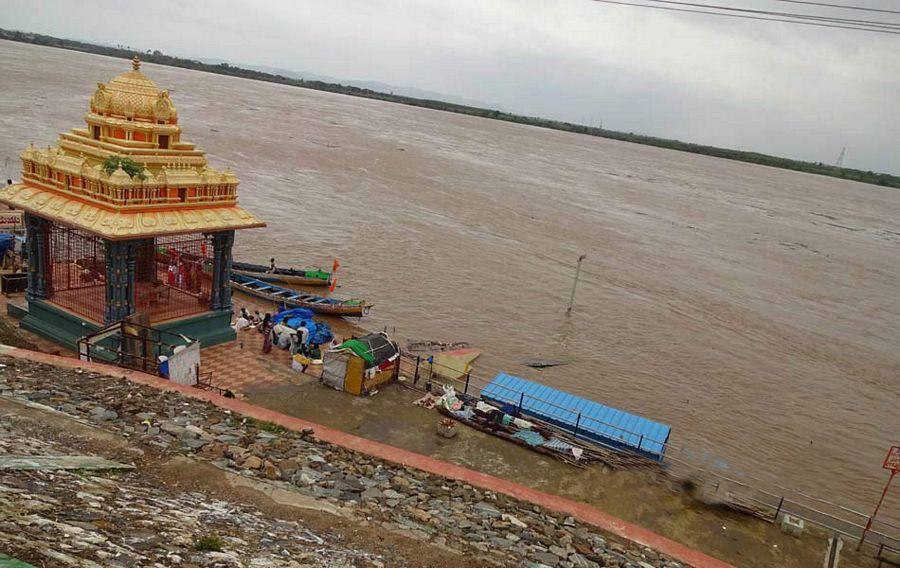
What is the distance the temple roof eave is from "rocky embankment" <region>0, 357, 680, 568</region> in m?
4.17

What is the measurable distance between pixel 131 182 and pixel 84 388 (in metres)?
6.00

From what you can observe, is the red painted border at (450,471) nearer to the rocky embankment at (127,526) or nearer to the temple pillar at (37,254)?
the rocky embankment at (127,526)

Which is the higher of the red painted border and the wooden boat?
the red painted border

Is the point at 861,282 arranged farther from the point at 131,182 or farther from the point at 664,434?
the point at 131,182

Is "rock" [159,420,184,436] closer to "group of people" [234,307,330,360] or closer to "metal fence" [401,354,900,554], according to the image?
"group of people" [234,307,330,360]

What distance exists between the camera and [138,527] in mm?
5965

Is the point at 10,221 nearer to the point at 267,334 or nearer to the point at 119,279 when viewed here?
the point at 119,279

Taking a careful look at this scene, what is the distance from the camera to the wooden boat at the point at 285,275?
88.0ft

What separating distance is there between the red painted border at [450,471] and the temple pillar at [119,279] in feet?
10.1

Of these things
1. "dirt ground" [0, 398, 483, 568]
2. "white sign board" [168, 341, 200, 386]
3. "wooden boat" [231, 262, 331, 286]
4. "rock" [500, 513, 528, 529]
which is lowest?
"wooden boat" [231, 262, 331, 286]

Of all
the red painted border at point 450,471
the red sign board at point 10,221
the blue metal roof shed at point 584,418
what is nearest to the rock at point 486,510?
the red painted border at point 450,471

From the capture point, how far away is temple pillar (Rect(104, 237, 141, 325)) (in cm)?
1501

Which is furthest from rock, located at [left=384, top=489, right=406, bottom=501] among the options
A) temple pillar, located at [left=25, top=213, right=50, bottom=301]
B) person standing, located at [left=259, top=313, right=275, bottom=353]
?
temple pillar, located at [left=25, top=213, right=50, bottom=301]

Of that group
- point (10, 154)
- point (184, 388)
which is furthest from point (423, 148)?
point (184, 388)
